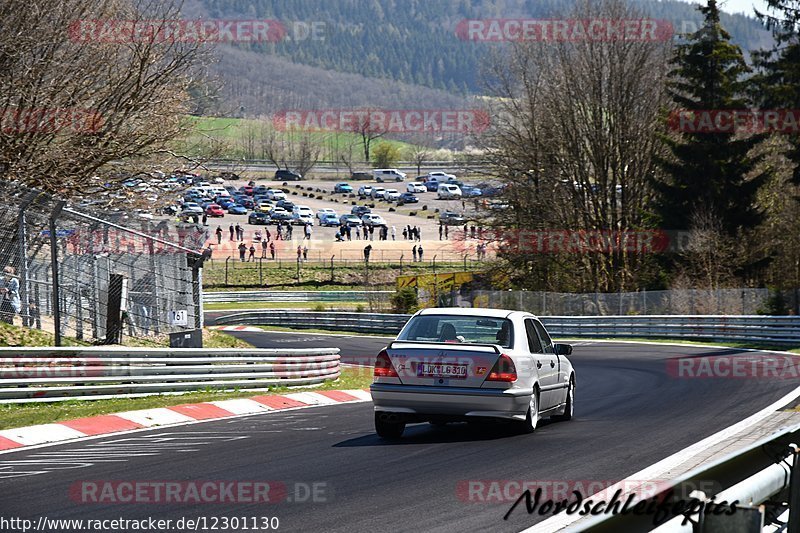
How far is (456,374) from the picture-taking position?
38.5 feet

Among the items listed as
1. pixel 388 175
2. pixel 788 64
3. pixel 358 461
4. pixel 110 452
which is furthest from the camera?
pixel 388 175

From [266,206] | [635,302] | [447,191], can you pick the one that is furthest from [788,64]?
[447,191]

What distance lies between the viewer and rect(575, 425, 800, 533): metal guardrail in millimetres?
4504

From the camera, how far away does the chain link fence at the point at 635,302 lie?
40.2 m

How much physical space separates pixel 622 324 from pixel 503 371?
30.3 m

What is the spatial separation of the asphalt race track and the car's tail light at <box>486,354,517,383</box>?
0.70 meters

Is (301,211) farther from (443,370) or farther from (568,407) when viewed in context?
(443,370)

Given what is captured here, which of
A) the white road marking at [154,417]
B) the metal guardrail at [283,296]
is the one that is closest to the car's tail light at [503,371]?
the white road marking at [154,417]

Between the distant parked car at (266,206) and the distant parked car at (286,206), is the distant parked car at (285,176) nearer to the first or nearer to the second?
the distant parked car at (266,206)

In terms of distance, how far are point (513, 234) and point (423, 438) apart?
125ft

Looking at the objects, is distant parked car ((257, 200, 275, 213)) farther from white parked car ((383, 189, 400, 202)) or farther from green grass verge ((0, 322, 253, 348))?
green grass verge ((0, 322, 253, 348))

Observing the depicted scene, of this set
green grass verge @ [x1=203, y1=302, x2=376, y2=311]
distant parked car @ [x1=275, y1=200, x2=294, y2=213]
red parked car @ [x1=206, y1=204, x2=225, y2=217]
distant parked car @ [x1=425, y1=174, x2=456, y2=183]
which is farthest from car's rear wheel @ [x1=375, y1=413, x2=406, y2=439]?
distant parked car @ [x1=425, y1=174, x2=456, y2=183]

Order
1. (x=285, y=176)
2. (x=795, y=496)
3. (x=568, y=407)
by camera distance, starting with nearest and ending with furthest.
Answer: (x=795, y=496), (x=568, y=407), (x=285, y=176)

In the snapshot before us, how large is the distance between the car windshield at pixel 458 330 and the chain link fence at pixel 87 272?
683cm
